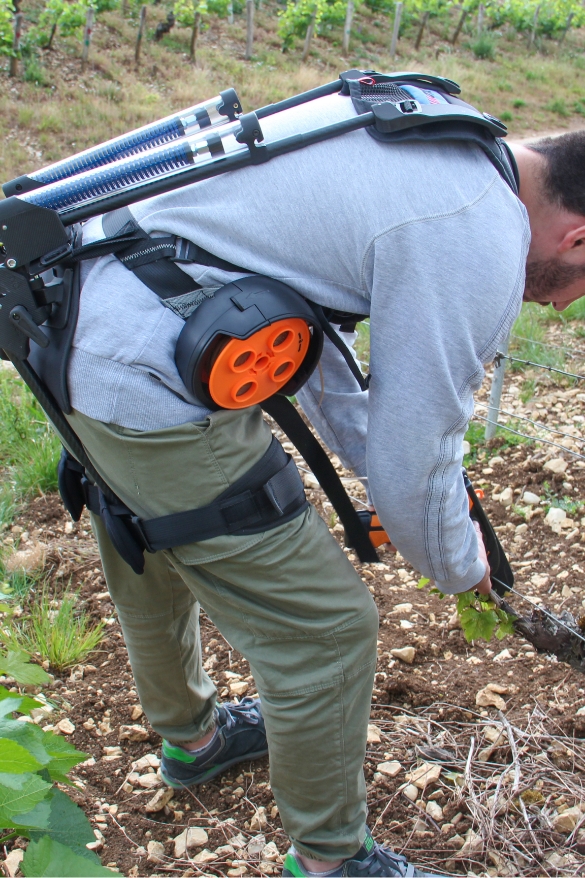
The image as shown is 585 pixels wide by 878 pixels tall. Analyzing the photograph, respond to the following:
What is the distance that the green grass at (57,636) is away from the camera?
2.62 m

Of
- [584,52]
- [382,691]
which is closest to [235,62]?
[584,52]

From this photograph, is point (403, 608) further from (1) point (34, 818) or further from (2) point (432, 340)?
(1) point (34, 818)

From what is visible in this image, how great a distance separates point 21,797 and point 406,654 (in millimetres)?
1764

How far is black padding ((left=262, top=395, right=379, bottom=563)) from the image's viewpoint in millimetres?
1627

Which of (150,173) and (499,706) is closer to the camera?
(150,173)

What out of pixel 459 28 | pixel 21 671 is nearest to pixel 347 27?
pixel 459 28

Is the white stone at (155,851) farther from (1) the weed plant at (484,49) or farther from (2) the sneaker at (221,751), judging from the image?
(1) the weed plant at (484,49)

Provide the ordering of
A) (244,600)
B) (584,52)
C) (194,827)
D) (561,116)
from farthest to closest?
(584,52)
(561,116)
(194,827)
(244,600)

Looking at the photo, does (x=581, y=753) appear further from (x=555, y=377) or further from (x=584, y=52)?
(x=584, y=52)

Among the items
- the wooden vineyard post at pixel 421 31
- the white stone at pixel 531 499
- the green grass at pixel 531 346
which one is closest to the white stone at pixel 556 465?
the white stone at pixel 531 499

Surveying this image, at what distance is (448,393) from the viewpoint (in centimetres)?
141

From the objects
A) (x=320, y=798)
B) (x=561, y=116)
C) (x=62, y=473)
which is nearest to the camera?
(x=320, y=798)

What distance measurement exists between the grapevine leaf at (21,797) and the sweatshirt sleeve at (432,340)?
824 mm

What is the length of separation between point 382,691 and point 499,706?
40cm
